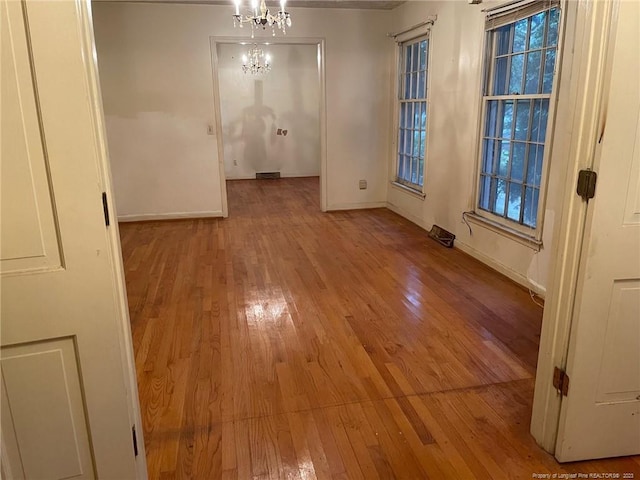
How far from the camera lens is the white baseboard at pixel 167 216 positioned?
582 cm

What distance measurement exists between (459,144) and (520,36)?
111 cm

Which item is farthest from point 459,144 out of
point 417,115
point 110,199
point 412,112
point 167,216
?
point 110,199

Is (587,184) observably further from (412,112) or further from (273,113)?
(273,113)

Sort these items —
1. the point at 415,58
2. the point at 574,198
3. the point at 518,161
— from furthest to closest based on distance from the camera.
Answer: the point at 415,58
the point at 518,161
the point at 574,198

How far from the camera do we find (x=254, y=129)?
30.0 ft

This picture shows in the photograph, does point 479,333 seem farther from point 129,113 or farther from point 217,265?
point 129,113

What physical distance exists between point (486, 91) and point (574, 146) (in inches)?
104

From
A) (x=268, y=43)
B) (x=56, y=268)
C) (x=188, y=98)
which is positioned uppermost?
(x=268, y=43)

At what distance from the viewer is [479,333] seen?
286 cm

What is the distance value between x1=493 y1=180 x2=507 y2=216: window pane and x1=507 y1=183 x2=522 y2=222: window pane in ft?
0.27

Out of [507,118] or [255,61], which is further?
[255,61]

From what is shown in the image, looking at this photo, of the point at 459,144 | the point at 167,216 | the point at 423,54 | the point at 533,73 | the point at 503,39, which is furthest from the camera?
the point at 167,216

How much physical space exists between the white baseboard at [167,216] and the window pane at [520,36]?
3.83 metres

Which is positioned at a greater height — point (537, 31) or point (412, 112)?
point (537, 31)
